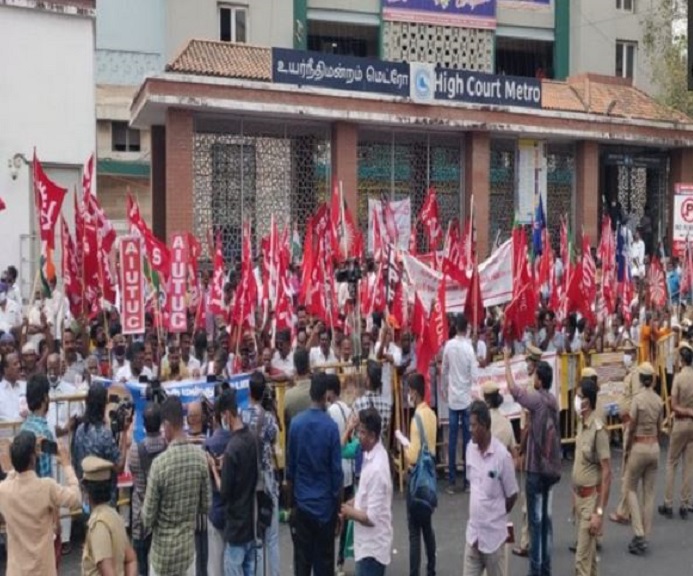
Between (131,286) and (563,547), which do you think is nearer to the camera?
(563,547)

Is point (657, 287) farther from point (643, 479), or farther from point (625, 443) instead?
point (643, 479)

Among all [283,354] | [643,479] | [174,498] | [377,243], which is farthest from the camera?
[377,243]

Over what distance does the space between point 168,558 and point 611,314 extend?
976 centimetres

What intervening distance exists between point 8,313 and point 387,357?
5.76 meters

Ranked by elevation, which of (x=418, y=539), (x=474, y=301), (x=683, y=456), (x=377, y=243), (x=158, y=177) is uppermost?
(x=158, y=177)

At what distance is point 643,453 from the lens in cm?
994

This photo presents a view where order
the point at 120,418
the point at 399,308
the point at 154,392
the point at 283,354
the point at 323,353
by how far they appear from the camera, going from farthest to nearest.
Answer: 1. the point at 399,308
2. the point at 323,353
3. the point at 283,354
4. the point at 154,392
5. the point at 120,418

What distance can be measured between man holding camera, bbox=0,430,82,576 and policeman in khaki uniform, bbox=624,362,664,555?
17.6ft

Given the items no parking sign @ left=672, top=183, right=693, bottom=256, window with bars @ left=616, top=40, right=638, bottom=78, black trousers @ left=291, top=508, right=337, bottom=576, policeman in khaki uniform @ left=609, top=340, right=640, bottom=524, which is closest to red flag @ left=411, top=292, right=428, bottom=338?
policeman in khaki uniform @ left=609, top=340, right=640, bottom=524

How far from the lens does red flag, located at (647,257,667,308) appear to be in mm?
16297

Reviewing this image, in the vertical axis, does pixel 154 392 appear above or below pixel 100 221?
below

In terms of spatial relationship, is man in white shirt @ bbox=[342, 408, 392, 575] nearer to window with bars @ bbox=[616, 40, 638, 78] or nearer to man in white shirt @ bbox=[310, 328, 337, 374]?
man in white shirt @ bbox=[310, 328, 337, 374]

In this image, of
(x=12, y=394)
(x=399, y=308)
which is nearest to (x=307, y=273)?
(x=399, y=308)

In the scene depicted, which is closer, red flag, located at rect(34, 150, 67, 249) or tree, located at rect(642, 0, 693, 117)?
red flag, located at rect(34, 150, 67, 249)
